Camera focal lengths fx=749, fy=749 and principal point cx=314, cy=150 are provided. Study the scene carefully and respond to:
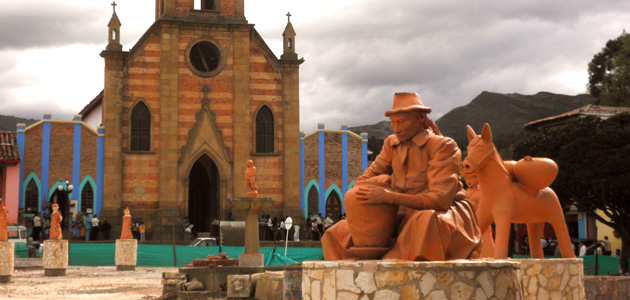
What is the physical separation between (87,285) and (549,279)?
46.3 feet

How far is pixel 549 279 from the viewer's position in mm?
8156

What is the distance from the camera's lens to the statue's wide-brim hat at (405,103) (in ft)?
19.8

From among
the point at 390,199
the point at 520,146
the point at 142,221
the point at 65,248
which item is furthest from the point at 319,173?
the point at 390,199

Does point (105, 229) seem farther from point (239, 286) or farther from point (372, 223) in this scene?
point (372, 223)

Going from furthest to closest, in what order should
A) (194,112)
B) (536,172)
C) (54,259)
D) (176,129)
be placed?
(194,112) < (176,129) < (54,259) < (536,172)

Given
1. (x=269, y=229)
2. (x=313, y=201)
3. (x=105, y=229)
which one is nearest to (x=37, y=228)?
(x=105, y=229)

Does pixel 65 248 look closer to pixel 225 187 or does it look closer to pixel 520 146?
pixel 225 187

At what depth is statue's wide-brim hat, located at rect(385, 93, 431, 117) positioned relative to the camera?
604cm

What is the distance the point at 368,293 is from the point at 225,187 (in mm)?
30397

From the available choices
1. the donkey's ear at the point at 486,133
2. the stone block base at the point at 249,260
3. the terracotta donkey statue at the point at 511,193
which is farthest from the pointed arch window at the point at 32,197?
the donkey's ear at the point at 486,133

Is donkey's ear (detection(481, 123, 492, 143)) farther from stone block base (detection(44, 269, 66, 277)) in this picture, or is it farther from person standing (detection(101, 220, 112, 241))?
person standing (detection(101, 220, 112, 241))

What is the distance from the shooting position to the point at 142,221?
34188 millimetres

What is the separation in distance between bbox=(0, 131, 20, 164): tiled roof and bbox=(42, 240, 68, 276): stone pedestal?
12.0 meters

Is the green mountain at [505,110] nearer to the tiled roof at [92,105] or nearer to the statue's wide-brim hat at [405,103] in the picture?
the tiled roof at [92,105]
